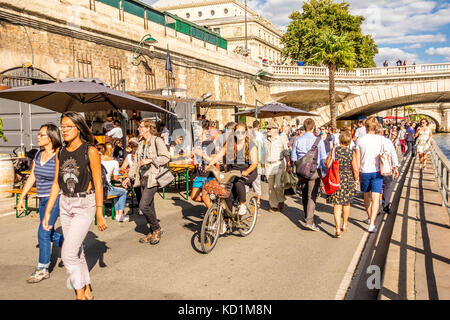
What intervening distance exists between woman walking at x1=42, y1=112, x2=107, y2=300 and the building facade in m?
62.1

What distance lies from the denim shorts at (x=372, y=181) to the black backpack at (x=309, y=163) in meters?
0.93

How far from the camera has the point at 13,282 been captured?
450 cm

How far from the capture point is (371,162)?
6.88m

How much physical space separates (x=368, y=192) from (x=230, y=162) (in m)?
2.80

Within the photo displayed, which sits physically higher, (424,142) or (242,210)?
(424,142)

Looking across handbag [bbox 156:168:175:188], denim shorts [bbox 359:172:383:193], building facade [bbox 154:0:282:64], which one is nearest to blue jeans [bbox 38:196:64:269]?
handbag [bbox 156:168:175:188]

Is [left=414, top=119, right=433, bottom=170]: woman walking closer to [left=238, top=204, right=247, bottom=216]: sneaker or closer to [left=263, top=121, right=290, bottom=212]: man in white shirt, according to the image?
[left=263, top=121, right=290, bottom=212]: man in white shirt

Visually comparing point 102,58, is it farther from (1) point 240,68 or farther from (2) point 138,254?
(1) point 240,68

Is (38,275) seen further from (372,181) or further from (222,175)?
(372,181)

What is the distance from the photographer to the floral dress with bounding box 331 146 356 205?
21.2 ft

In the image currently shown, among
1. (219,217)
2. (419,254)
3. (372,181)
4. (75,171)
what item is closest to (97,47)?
(219,217)

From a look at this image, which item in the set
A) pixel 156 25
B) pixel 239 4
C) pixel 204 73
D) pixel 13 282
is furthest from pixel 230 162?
pixel 239 4

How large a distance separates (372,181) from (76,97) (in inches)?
249

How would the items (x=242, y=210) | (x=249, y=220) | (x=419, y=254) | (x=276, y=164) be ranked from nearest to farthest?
(x=419, y=254), (x=242, y=210), (x=249, y=220), (x=276, y=164)
